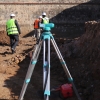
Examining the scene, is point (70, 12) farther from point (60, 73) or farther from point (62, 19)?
point (60, 73)

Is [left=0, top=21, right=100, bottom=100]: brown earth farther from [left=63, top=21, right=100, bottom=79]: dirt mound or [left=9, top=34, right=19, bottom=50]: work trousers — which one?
[left=9, top=34, right=19, bottom=50]: work trousers

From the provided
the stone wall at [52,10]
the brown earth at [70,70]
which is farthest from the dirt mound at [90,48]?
the stone wall at [52,10]

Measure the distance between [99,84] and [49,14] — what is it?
1641 centimetres

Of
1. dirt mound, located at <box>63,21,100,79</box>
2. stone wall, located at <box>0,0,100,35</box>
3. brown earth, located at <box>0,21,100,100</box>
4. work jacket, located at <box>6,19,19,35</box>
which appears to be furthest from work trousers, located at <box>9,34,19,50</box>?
stone wall, located at <box>0,0,100,35</box>

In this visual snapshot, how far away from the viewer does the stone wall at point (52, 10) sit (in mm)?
22812

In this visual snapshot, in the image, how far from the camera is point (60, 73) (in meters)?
9.30

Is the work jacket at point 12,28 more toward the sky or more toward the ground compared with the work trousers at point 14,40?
more toward the sky

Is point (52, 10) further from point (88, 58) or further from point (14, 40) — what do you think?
point (88, 58)

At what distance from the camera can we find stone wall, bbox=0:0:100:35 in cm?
2281

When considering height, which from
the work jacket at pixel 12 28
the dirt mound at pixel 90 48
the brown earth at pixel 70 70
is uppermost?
the work jacket at pixel 12 28

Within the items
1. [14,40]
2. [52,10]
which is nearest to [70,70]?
[14,40]

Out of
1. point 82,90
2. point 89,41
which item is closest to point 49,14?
point 89,41

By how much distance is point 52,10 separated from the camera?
75.4ft

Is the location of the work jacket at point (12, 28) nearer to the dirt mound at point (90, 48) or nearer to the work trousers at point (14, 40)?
the work trousers at point (14, 40)
